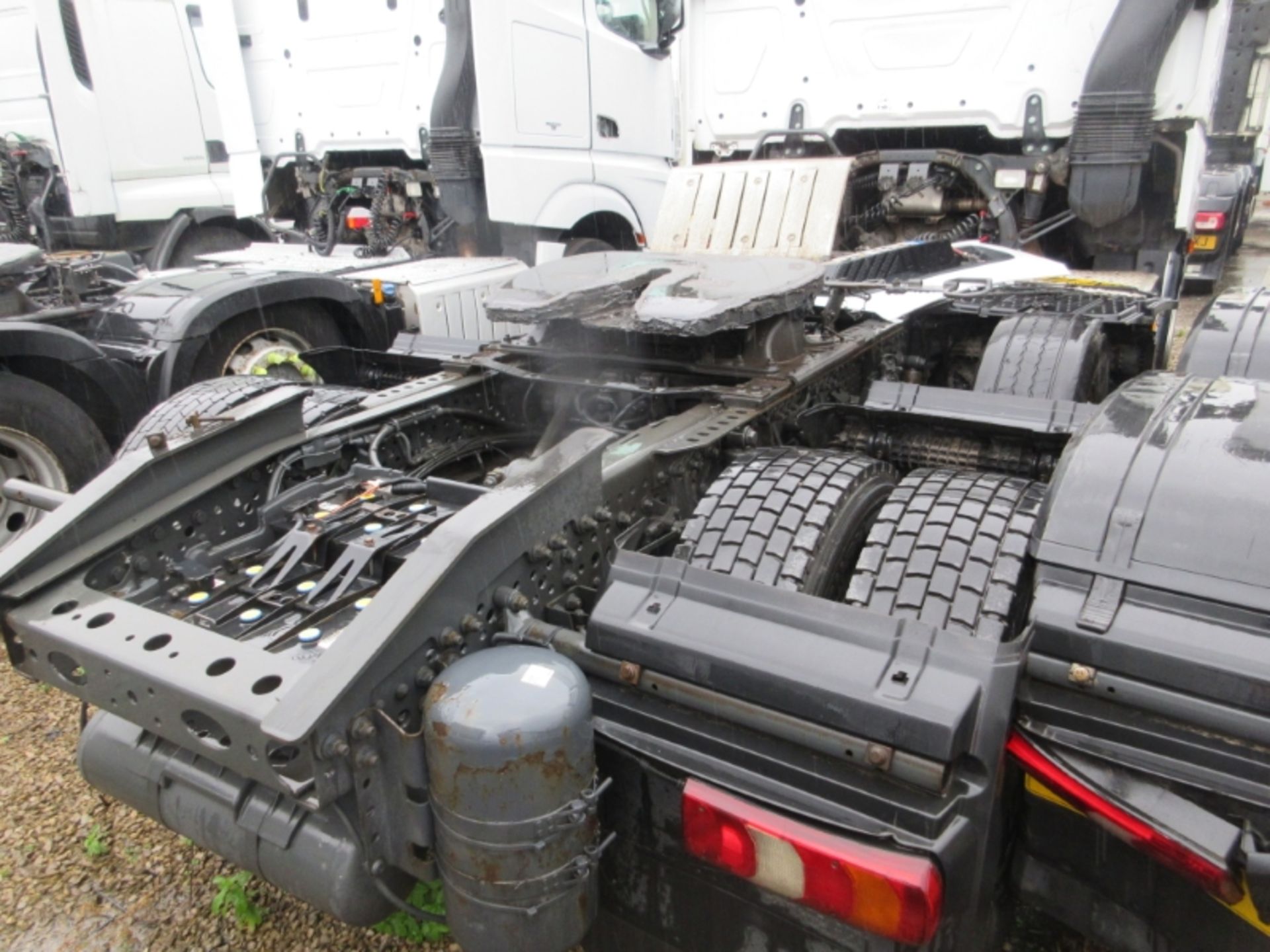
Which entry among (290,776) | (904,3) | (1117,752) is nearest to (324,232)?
(904,3)

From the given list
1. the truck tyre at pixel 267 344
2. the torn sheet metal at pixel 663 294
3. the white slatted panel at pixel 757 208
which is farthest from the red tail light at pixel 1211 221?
the truck tyre at pixel 267 344

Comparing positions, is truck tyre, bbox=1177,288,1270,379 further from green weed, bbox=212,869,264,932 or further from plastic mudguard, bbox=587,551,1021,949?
green weed, bbox=212,869,264,932

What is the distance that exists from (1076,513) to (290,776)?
1395mm

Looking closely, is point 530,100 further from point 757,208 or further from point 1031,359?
point 1031,359

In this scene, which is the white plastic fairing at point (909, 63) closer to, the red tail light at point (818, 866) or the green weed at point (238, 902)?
the red tail light at point (818, 866)

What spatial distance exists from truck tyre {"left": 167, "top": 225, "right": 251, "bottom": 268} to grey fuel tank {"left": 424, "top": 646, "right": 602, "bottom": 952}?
8776 mm

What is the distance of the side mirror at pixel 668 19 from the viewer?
6.90 metres

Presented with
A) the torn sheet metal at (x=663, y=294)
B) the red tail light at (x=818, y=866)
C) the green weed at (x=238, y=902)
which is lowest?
the green weed at (x=238, y=902)

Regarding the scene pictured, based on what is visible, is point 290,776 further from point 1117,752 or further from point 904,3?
point 904,3

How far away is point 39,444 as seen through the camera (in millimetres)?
4031

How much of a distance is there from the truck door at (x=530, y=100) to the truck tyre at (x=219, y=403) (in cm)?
351

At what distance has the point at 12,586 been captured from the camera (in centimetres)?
197

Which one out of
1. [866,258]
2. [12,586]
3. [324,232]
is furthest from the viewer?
[324,232]

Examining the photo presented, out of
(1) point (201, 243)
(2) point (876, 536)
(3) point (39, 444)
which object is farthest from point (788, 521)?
(1) point (201, 243)
